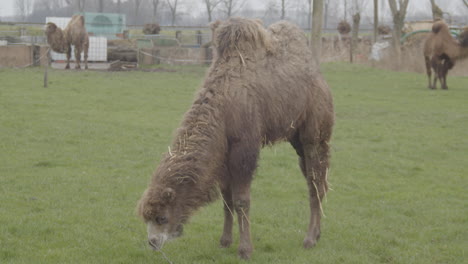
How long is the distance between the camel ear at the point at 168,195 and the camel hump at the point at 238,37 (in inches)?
69.4

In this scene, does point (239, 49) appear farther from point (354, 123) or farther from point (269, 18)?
point (269, 18)

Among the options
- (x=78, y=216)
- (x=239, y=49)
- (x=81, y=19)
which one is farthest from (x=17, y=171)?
(x=81, y=19)

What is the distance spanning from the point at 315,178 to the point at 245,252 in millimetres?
1283

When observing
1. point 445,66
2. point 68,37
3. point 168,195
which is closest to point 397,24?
point 445,66

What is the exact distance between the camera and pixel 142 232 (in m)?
6.80

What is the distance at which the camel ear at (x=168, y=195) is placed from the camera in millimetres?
5004

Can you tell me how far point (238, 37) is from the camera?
606 cm

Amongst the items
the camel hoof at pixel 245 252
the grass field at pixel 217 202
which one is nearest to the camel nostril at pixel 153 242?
the grass field at pixel 217 202

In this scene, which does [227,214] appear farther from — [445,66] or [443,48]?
[445,66]

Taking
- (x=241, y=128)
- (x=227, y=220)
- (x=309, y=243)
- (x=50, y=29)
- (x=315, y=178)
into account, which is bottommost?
(x=309, y=243)

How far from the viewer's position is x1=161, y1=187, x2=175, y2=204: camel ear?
Answer: 197 inches

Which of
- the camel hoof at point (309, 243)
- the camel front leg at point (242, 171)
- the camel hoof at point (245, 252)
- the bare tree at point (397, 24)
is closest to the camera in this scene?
the camel front leg at point (242, 171)

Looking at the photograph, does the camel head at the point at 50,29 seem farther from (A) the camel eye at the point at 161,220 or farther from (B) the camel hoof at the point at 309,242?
(A) the camel eye at the point at 161,220

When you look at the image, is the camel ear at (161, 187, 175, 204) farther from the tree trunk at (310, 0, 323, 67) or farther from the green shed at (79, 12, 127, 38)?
the green shed at (79, 12, 127, 38)
